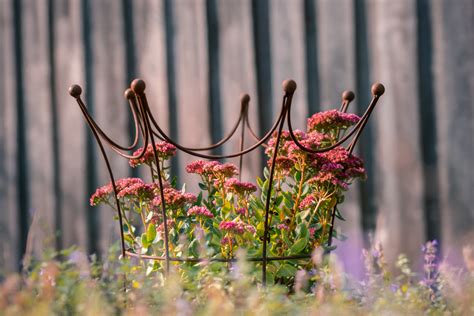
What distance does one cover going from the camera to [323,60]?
2793mm

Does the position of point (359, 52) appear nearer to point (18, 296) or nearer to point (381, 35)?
point (381, 35)

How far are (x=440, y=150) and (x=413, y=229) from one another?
0.31 meters

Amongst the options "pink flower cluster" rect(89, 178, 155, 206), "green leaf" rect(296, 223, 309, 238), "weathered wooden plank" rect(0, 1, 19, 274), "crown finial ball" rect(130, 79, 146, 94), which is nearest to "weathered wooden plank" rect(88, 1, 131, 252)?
"weathered wooden plank" rect(0, 1, 19, 274)

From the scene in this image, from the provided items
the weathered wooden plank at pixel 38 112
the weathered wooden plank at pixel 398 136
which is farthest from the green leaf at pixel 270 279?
the weathered wooden plank at pixel 38 112

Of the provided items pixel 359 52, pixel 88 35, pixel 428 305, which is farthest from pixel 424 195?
pixel 88 35

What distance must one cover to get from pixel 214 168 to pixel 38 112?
1702 millimetres

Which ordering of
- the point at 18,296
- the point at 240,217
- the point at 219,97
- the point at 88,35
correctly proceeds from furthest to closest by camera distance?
the point at 88,35 → the point at 219,97 → the point at 240,217 → the point at 18,296

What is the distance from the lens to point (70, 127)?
10.4ft

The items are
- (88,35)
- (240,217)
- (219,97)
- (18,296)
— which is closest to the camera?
(18,296)

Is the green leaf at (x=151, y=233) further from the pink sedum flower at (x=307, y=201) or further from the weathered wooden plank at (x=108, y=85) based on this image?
the weathered wooden plank at (x=108, y=85)

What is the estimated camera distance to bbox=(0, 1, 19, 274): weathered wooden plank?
3.27 metres

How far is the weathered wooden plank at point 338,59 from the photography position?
8.95 ft

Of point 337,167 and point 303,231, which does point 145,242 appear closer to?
point 303,231

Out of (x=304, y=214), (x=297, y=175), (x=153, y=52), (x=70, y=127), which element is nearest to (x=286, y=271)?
(x=304, y=214)
